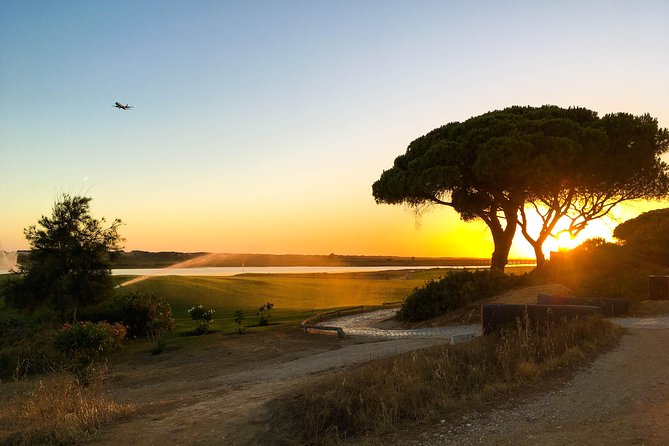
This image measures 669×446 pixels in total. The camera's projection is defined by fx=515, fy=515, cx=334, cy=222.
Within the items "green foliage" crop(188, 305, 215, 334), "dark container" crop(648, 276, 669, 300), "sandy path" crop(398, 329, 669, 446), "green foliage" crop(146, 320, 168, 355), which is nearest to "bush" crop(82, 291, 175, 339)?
"green foliage" crop(146, 320, 168, 355)

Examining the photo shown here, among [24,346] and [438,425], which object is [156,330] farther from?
[438,425]

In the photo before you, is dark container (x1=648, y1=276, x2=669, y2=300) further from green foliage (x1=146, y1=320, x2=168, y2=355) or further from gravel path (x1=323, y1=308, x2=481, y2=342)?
A: green foliage (x1=146, y1=320, x2=168, y2=355)

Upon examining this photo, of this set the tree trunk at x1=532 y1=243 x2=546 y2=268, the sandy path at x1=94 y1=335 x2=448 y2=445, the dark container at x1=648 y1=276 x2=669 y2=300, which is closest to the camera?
the sandy path at x1=94 y1=335 x2=448 y2=445

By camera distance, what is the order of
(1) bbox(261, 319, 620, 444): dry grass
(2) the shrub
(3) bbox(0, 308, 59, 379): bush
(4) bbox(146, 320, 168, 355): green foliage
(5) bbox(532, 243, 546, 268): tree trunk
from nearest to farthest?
(1) bbox(261, 319, 620, 444): dry grass
(2) the shrub
(3) bbox(0, 308, 59, 379): bush
(4) bbox(146, 320, 168, 355): green foliage
(5) bbox(532, 243, 546, 268): tree trunk

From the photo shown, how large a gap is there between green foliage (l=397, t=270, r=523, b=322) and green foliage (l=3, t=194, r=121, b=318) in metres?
16.2

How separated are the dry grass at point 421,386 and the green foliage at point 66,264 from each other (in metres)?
20.9

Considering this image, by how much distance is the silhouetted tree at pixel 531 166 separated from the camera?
28062 mm

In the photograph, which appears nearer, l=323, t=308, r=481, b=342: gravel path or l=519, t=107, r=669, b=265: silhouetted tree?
l=323, t=308, r=481, b=342: gravel path

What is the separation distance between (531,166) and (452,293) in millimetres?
9213

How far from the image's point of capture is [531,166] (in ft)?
91.0

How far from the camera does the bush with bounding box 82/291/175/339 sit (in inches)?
1051

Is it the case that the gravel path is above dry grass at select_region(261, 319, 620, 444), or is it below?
below

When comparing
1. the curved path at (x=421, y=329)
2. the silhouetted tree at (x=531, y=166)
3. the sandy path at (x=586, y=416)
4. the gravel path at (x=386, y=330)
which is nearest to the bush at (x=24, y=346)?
the gravel path at (x=386, y=330)

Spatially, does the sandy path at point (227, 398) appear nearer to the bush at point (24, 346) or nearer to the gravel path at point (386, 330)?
the gravel path at point (386, 330)
